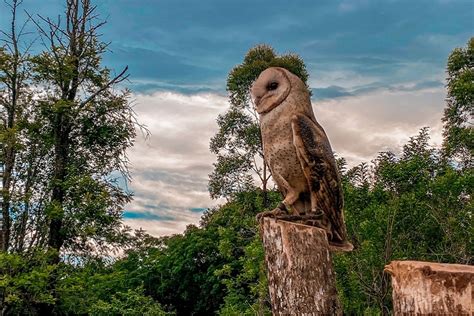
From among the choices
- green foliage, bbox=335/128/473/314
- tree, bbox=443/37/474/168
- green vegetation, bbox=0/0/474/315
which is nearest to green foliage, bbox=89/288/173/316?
green vegetation, bbox=0/0/474/315

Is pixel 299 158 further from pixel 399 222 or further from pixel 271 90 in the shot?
pixel 399 222

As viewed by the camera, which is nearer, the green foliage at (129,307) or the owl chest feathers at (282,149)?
the owl chest feathers at (282,149)

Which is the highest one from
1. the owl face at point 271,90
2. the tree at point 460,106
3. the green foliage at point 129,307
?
the tree at point 460,106

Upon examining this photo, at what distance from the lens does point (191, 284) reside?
1811cm

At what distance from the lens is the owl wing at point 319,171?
15.7 feet

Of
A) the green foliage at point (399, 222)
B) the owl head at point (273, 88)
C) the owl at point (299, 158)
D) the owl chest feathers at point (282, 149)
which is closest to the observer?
the owl at point (299, 158)

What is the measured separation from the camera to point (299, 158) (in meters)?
4.82

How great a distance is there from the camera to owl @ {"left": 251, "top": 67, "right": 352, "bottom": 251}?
4773 mm

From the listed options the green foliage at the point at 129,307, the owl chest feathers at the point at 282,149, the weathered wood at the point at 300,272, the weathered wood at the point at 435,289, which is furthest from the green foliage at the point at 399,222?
the weathered wood at the point at 435,289

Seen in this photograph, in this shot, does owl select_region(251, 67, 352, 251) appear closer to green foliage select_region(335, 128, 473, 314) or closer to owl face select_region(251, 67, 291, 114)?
owl face select_region(251, 67, 291, 114)

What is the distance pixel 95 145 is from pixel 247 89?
15.9 feet

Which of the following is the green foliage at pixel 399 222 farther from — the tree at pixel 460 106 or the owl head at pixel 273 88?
the owl head at pixel 273 88

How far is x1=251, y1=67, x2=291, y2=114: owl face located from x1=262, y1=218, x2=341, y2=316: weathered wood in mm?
1351

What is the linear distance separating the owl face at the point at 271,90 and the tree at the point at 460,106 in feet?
33.1
